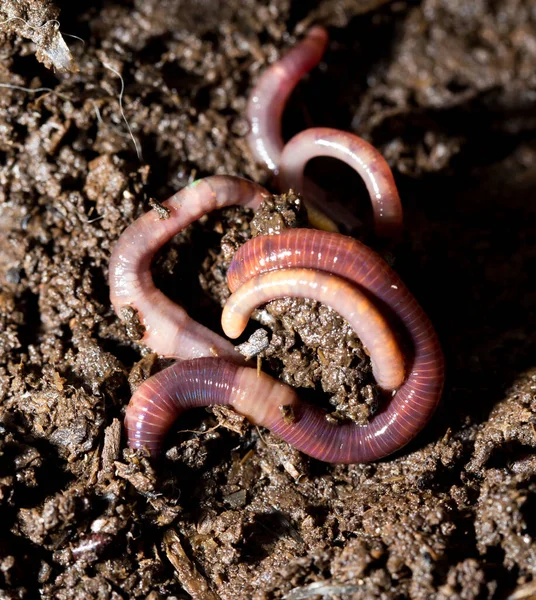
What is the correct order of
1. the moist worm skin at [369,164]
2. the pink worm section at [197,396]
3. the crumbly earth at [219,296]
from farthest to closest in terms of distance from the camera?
the moist worm skin at [369,164]
the pink worm section at [197,396]
the crumbly earth at [219,296]

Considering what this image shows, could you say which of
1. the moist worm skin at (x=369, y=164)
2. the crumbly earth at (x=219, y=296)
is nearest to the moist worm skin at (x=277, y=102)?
the crumbly earth at (x=219, y=296)

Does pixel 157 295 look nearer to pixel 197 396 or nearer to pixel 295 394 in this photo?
pixel 197 396

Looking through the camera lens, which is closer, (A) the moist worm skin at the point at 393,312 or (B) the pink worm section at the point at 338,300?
(B) the pink worm section at the point at 338,300

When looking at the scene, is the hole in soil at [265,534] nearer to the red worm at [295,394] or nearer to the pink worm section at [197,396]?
the red worm at [295,394]

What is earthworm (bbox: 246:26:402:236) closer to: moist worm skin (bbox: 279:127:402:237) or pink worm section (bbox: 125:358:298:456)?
moist worm skin (bbox: 279:127:402:237)

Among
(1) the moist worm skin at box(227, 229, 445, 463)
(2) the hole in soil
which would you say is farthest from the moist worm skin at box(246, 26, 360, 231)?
(2) the hole in soil

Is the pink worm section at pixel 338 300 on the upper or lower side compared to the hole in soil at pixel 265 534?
upper

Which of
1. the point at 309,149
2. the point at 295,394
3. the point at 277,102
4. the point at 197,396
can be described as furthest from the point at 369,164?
the point at 197,396

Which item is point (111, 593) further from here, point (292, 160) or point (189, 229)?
point (292, 160)
